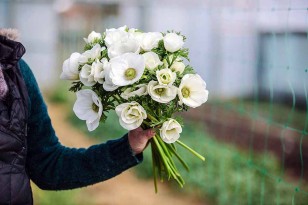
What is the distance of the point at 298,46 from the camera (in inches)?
337

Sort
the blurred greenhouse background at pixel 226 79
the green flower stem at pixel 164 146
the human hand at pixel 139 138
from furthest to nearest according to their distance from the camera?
1. the blurred greenhouse background at pixel 226 79
2. the green flower stem at pixel 164 146
3. the human hand at pixel 139 138

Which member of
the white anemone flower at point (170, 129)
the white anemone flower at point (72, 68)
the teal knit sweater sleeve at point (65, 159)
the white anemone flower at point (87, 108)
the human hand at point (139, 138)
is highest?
the white anemone flower at point (72, 68)

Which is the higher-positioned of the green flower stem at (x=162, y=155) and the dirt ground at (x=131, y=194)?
the green flower stem at (x=162, y=155)

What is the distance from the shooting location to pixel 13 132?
1729mm

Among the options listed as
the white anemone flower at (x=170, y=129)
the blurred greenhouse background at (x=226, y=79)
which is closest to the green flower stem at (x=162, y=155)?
the white anemone flower at (x=170, y=129)

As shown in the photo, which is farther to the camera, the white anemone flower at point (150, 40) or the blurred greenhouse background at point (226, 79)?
the blurred greenhouse background at point (226, 79)

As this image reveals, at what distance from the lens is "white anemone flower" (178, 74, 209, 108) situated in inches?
65.5


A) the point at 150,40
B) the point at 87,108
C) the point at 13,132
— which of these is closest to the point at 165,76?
the point at 150,40

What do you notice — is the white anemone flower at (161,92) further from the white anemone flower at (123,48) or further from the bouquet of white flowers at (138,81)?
the white anemone flower at (123,48)

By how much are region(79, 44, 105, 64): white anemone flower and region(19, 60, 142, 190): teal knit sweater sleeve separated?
22 cm

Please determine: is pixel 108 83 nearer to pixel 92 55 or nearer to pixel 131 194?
pixel 92 55

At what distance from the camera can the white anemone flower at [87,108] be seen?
5.62 feet

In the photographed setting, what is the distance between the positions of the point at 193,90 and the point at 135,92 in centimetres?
16

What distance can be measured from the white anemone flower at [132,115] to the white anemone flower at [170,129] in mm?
63
